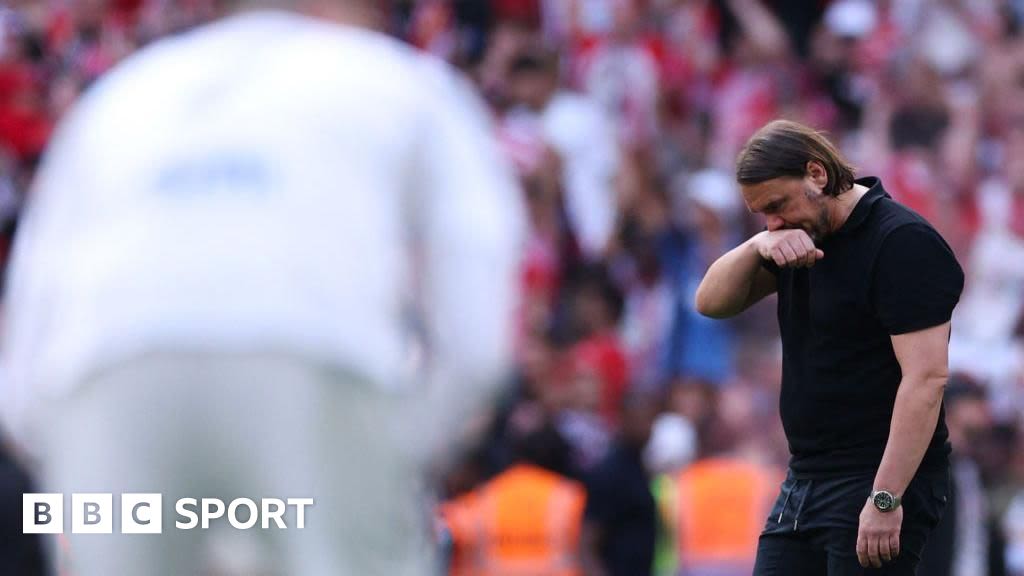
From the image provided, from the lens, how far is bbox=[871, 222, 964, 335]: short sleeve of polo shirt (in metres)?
5.20

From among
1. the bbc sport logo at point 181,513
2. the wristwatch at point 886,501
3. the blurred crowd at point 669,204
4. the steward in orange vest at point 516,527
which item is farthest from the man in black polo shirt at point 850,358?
the steward in orange vest at point 516,527

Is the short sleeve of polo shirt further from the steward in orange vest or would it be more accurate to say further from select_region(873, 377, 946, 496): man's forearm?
the steward in orange vest

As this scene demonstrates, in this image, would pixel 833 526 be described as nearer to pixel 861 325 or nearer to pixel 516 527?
pixel 861 325

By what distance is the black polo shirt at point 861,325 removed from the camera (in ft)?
17.2

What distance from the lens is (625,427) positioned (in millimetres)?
11180

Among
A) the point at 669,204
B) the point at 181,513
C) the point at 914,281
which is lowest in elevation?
the point at 181,513

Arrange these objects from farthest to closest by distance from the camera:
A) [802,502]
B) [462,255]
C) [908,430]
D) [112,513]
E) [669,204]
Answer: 1. [669,204]
2. [802,502]
3. [908,430]
4. [462,255]
5. [112,513]

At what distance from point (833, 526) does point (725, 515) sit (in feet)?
17.5

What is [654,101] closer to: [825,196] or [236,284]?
[825,196]

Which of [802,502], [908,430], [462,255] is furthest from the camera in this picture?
[802,502]

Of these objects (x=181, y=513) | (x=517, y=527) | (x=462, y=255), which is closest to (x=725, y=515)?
(x=517, y=527)

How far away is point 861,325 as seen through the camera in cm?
533

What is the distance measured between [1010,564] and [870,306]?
231 inches

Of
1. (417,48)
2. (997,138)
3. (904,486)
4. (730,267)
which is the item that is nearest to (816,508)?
(904,486)
